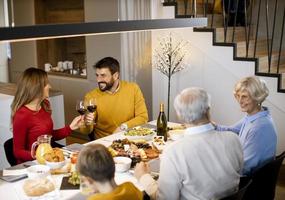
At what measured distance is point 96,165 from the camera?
170 centimetres

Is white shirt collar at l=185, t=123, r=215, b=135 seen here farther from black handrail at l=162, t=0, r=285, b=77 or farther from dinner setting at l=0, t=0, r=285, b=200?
black handrail at l=162, t=0, r=285, b=77

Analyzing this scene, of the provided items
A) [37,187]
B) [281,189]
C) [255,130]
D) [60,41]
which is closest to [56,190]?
[37,187]

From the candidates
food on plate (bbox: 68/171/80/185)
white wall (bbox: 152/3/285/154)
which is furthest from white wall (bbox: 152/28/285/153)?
food on plate (bbox: 68/171/80/185)

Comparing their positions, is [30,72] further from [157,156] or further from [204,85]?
[204,85]

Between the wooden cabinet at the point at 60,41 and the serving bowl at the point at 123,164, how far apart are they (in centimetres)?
382

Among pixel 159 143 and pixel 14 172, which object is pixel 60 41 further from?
pixel 14 172

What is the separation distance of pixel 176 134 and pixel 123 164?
0.75m

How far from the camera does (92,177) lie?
1.72 meters

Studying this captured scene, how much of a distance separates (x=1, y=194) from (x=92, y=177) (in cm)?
64

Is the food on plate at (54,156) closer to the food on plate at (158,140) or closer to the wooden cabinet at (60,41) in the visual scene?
the food on plate at (158,140)

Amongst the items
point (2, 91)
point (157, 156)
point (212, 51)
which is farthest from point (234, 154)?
point (2, 91)

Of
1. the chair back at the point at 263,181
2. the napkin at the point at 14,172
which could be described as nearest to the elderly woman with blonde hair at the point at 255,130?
the chair back at the point at 263,181

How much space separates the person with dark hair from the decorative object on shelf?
2.99 metres

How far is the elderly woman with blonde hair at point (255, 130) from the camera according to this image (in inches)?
98.5
